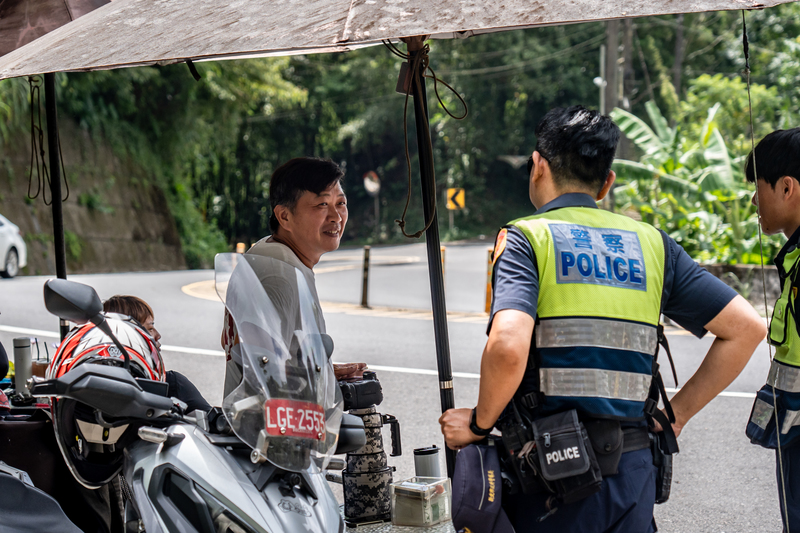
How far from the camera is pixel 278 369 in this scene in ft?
7.57

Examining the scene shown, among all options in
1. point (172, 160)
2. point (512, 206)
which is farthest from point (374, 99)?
point (172, 160)

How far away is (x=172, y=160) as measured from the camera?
95.5 feet

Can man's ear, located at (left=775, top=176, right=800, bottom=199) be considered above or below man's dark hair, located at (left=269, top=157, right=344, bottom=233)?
below

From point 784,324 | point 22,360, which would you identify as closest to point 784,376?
point 784,324

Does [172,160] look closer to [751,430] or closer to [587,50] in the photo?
[587,50]

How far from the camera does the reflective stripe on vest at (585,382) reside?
2.19 meters

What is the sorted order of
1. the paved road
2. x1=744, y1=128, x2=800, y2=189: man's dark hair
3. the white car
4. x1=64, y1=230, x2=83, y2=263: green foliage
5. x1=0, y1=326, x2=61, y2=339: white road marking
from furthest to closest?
x1=64, y1=230, x2=83, y2=263: green foliage, the white car, x1=0, y1=326, x2=61, y2=339: white road marking, the paved road, x1=744, y1=128, x2=800, y2=189: man's dark hair

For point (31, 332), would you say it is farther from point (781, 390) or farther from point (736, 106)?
point (736, 106)

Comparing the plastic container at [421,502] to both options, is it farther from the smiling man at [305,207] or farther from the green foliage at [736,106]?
the green foliage at [736,106]

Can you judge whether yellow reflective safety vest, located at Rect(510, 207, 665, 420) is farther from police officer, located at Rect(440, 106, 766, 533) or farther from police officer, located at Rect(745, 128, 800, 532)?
police officer, located at Rect(745, 128, 800, 532)

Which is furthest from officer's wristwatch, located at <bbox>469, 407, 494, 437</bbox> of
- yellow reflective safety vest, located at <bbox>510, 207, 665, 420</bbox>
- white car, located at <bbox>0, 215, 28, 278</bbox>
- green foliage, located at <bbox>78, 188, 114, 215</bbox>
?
green foliage, located at <bbox>78, 188, 114, 215</bbox>

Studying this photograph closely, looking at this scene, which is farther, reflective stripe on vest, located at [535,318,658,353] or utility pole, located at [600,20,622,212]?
utility pole, located at [600,20,622,212]

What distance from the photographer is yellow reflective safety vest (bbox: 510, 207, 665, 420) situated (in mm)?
2195

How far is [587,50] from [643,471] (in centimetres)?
4339
